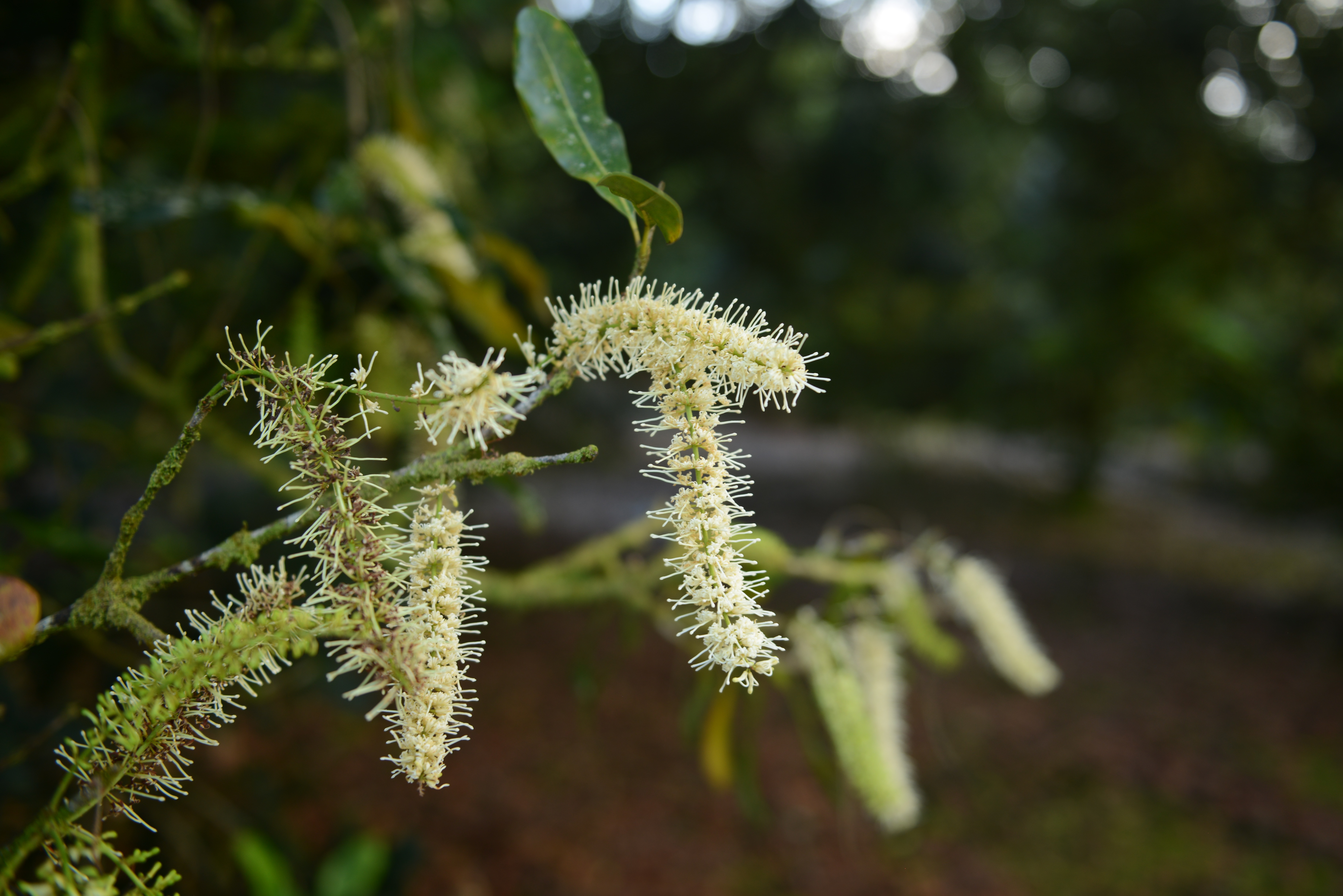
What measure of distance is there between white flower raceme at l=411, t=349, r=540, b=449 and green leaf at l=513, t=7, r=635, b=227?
207 millimetres

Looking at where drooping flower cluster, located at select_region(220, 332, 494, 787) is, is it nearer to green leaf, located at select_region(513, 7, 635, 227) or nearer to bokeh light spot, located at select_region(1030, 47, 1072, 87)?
green leaf, located at select_region(513, 7, 635, 227)

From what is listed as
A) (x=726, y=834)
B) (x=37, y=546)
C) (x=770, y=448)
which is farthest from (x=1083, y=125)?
(x=770, y=448)

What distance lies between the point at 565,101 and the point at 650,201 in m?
0.17

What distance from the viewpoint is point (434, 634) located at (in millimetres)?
415

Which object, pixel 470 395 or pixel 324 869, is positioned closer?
pixel 470 395

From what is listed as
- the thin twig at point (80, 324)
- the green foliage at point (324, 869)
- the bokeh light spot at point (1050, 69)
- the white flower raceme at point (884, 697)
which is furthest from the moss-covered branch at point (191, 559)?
the bokeh light spot at point (1050, 69)

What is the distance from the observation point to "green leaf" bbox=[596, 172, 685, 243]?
0.52 meters

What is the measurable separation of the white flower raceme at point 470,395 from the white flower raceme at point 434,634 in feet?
0.14

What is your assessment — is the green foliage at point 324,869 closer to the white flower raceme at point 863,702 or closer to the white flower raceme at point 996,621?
the white flower raceme at point 863,702

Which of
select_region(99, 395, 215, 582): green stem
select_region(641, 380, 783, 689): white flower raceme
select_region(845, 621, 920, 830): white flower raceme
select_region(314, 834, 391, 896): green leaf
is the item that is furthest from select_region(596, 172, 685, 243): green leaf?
select_region(314, 834, 391, 896): green leaf

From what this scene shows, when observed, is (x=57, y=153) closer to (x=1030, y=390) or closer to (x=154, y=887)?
(x=154, y=887)

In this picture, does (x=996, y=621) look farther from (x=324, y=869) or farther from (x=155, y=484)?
(x=324, y=869)

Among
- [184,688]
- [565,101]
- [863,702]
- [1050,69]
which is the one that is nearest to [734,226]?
[1050,69]

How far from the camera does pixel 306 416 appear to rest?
41cm
